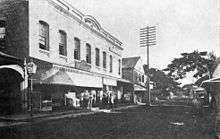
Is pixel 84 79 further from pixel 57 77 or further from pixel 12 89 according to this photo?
pixel 12 89

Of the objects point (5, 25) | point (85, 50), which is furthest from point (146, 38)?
point (5, 25)

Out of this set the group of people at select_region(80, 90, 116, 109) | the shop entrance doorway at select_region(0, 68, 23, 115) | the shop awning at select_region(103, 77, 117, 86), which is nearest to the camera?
the shop entrance doorway at select_region(0, 68, 23, 115)

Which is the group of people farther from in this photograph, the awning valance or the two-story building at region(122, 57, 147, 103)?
the two-story building at region(122, 57, 147, 103)

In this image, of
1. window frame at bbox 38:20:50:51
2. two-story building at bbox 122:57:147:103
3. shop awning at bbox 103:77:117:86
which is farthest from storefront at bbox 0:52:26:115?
two-story building at bbox 122:57:147:103

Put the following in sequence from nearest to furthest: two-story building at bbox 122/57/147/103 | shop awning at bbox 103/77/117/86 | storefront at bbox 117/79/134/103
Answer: shop awning at bbox 103/77/117/86 → storefront at bbox 117/79/134/103 → two-story building at bbox 122/57/147/103

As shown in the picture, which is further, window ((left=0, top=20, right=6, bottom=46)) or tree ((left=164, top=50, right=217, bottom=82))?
tree ((left=164, top=50, right=217, bottom=82))

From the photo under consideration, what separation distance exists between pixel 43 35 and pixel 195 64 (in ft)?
69.7

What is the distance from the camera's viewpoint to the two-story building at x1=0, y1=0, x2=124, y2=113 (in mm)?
14359

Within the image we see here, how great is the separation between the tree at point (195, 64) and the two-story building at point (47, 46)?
48.3 ft

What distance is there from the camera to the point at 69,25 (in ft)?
62.5

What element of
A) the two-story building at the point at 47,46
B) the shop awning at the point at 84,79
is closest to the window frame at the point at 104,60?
the two-story building at the point at 47,46

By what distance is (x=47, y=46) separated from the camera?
1631cm

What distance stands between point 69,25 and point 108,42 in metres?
9.02

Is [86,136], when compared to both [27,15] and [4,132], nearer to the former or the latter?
[4,132]
